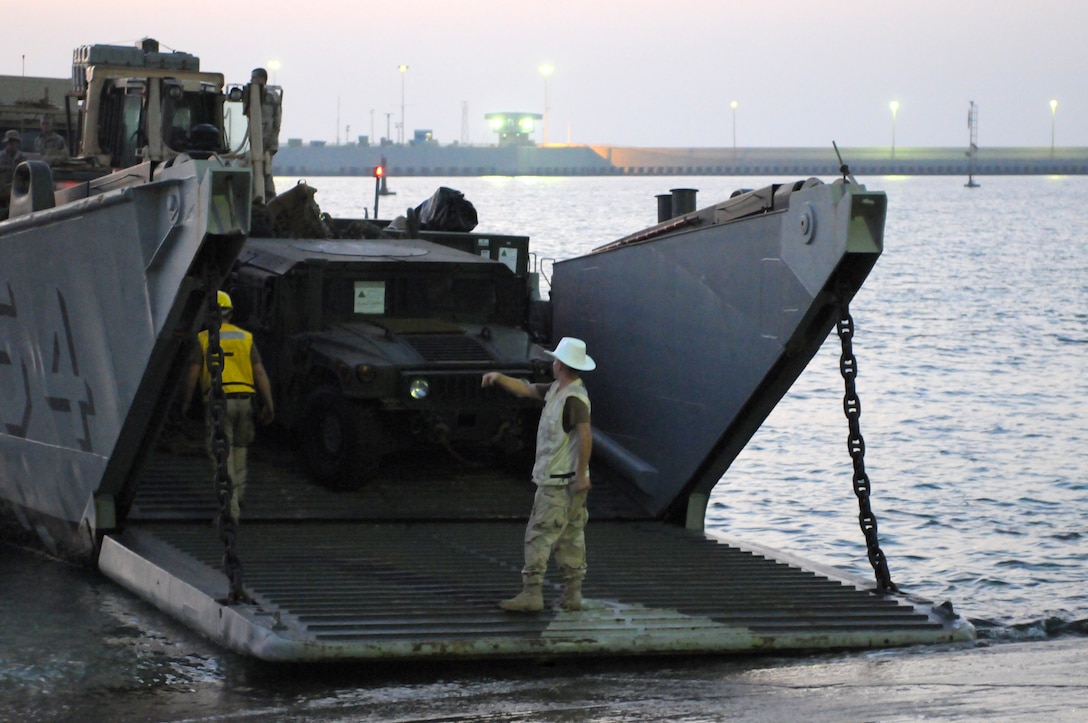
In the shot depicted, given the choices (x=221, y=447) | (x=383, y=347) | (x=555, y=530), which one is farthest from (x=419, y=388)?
(x=555, y=530)

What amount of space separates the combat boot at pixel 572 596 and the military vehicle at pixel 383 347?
9.57 ft

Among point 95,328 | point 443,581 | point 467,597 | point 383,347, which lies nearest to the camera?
point 467,597

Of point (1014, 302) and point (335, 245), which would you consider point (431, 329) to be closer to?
point (335, 245)

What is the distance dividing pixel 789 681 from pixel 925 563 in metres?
5.68

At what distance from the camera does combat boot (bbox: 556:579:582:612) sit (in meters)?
8.67

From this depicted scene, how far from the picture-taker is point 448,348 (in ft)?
38.5

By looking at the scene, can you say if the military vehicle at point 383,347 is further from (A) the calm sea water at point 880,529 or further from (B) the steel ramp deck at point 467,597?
(A) the calm sea water at point 880,529

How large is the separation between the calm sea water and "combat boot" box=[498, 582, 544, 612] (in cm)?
41

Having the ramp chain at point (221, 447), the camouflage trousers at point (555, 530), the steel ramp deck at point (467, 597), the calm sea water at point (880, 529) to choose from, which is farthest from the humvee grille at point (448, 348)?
the camouflage trousers at point (555, 530)

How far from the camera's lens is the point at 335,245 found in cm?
1275

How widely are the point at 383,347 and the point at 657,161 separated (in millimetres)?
184123

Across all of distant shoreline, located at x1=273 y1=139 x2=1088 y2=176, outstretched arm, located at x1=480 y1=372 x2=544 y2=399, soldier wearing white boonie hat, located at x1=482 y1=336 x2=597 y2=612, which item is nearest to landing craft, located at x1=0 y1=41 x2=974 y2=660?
soldier wearing white boonie hat, located at x1=482 y1=336 x2=597 y2=612

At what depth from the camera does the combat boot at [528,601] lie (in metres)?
8.62

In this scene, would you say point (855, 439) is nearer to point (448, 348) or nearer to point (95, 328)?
point (448, 348)
